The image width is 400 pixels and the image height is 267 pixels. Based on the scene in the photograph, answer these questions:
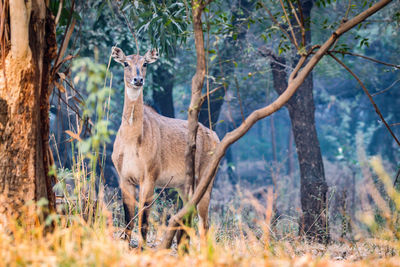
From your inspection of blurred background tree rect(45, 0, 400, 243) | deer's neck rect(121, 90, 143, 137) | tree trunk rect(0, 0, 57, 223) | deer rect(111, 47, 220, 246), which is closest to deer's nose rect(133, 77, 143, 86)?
deer rect(111, 47, 220, 246)

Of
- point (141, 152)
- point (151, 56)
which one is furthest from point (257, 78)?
point (141, 152)

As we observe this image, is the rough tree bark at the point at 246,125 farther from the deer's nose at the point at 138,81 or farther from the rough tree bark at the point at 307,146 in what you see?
the rough tree bark at the point at 307,146

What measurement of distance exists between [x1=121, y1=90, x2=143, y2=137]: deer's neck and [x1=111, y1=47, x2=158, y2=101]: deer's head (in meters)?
0.08

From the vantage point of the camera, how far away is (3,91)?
3754mm

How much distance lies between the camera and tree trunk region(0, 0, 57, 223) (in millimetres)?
3703

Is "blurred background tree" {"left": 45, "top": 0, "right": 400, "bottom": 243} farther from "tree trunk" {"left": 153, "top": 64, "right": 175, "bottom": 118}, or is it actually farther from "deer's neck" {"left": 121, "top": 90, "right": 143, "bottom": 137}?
"deer's neck" {"left": 121, "top": 90, "right": 143, "bottom": 137}

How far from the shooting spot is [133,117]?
6746 mm

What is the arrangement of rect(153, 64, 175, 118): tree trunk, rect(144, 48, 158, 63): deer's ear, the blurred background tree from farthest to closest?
rect(153, 64, 175, 118): tree trunk < rect(144, 48, 158, 63): deer's ear < the blurred background tree

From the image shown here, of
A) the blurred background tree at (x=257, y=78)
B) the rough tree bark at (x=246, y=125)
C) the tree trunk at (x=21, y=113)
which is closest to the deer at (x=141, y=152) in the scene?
the blurred background tree at (x=257, y=78)

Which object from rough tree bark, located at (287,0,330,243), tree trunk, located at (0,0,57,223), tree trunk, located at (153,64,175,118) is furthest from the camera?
tree trunk, located at (153,64,175,118)

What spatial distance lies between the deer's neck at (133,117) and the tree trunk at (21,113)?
2758 millimetres

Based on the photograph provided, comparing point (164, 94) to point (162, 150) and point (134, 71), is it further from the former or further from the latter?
point (134, 71)

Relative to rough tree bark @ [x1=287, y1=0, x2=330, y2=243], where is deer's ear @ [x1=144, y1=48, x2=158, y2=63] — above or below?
above

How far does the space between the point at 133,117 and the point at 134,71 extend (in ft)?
2.34
